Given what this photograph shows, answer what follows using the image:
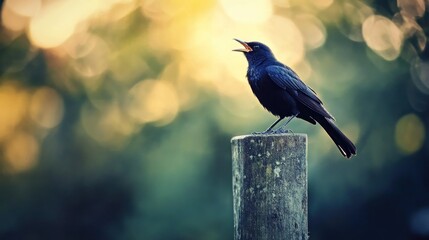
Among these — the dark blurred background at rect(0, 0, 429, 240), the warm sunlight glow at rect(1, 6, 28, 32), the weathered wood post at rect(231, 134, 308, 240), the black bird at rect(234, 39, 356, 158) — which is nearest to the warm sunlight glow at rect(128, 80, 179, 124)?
the dark blurred background at rect(0, 0, 429, 240)

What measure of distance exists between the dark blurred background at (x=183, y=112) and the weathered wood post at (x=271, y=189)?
12.4 metres

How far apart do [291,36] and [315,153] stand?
471 centimetres

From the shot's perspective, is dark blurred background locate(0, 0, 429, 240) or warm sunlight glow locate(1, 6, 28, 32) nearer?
dark blurred background locate(0, 0, 429, 240)

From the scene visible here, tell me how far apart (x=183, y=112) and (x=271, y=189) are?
16197 millimetres

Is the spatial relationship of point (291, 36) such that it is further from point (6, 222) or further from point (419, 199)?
point (6, 222)

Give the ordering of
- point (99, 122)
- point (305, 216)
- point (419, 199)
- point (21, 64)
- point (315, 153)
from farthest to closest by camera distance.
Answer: point (99, 122) → point (21, 64) → point (419, 199) → point (315, 153) → point (305, 216)

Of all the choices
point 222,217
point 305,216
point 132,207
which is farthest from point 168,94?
point 305,216

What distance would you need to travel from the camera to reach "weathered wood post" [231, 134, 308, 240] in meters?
3.42

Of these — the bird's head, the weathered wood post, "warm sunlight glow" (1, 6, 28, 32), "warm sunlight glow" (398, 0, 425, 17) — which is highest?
"warm sunlight glow" (1, 6, 28, 32)

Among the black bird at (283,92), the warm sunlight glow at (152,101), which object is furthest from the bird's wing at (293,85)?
the warm sunlight glow at (152,101)

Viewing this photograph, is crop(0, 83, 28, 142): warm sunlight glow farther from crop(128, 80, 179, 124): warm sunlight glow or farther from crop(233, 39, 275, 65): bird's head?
crop(233, 39, 275, 65): bird's head

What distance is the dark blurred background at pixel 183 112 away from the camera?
17.5m

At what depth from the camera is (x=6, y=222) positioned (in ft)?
62.2

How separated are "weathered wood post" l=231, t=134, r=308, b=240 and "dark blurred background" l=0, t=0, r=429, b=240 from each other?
488 inches
